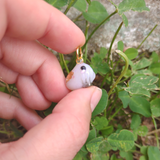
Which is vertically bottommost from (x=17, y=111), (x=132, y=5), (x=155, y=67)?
(x=17, y=111)

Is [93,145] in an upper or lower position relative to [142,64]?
lower

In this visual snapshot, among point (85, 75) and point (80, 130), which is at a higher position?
point (85, 75)

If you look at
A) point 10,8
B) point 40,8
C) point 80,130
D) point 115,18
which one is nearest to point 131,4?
point 115,18

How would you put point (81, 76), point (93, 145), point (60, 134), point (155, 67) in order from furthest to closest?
point (155, 67) < point (93, 145) < point (81, 76) < point (60, 134)

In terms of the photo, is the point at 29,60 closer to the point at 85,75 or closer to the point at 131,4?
the point at 85,75

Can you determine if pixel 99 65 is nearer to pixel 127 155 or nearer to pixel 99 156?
pixel 99 156

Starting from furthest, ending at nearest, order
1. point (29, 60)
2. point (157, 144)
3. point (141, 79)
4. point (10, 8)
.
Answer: point (157, 144) < point (141, 79) < point (29, 60) < point (10, 8)

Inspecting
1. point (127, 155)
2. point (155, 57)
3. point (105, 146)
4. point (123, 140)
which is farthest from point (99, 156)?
point (155, 57)

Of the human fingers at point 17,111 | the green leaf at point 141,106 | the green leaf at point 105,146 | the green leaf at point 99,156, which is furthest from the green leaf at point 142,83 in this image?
the human fingers at point 17,111

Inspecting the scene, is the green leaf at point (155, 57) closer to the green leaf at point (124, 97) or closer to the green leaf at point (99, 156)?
the green leaf at point (124, 97)
